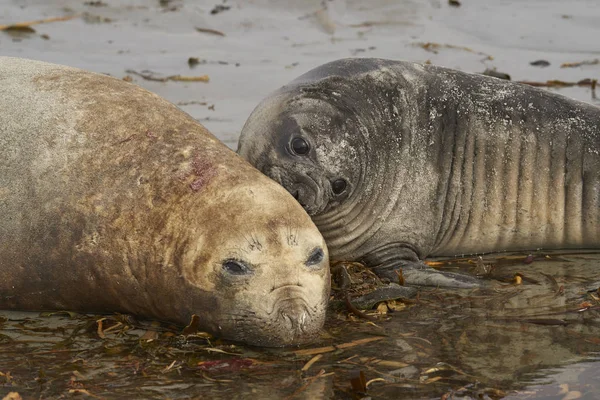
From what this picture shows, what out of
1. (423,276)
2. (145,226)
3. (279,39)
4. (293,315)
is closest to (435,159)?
(423,276)

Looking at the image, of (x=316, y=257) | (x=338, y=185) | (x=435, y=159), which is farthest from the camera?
(x=435, y=159)

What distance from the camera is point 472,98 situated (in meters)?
7.09

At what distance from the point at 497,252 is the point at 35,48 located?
590 centimetres

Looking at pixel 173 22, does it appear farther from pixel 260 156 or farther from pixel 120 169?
pixel 120 169

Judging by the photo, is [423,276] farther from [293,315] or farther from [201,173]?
[201,173]

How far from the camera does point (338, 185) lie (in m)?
6.66

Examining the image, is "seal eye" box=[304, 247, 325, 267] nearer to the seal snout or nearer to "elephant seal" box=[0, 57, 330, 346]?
"elephant seal" box=[0, 57, 330, 346]

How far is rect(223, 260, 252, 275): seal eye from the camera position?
5.13 meters

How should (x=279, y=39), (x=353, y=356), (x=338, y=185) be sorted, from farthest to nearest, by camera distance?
(x=279, y=39) < (x=338, y=185) < (x=353, y=356)

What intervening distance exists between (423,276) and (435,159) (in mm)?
892

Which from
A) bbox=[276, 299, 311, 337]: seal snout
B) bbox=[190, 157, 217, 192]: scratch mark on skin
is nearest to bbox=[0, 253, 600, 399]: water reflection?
bbox=[276, 299, 311, 337]: seal snout

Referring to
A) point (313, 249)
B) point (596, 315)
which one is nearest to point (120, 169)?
point (313, 249)

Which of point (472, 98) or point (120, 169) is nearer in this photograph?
point (120, 169)

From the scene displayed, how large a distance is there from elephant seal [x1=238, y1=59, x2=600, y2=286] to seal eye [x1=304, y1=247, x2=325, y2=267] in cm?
129
